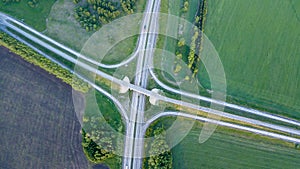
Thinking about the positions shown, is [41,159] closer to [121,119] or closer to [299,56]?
[121,119]

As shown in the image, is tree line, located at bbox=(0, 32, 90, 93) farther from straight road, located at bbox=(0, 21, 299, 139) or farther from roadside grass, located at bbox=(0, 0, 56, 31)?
roadside grass, located at bbox=(0, 0, 56, 31)

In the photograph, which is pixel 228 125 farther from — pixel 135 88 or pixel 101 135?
pixel 101 135

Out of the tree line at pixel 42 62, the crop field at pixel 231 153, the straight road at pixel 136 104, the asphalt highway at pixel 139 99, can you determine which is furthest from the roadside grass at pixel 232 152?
the tree line at pixel 42 62

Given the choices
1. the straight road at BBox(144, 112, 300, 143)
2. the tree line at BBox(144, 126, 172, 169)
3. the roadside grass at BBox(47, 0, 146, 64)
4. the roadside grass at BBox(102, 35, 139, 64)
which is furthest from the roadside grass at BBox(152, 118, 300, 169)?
the roadside grass at BBox(47, 0, 146, 64)

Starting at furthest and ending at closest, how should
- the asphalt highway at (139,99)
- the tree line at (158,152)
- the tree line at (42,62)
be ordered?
the tree line at (42,62)
the asphalt highway at (139,99)
the tree line at (158,152)

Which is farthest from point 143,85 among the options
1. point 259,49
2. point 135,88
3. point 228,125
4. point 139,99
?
point 259,49

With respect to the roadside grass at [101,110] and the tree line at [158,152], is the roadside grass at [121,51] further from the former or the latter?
the tree line at [158,152]
